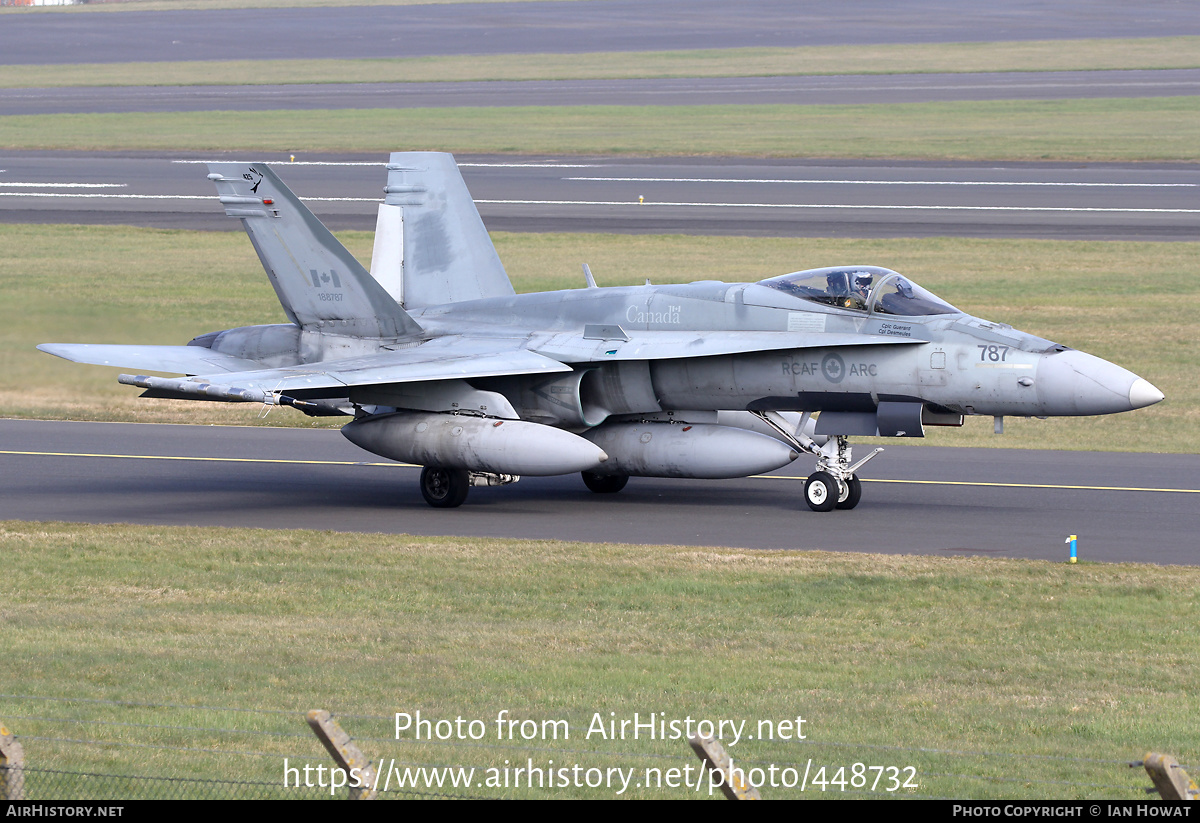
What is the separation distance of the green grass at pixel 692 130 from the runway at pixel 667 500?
3866 centimetres

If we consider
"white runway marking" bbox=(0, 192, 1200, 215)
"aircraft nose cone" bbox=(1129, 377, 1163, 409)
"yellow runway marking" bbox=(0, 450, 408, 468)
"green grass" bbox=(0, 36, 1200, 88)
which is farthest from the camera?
"green grass" bbox=(0, 36, 1200, 88)

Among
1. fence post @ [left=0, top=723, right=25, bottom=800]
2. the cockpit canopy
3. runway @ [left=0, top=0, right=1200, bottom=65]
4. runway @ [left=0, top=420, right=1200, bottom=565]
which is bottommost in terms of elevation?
runway @ [left=0, top=420, right=1200, bottom=565]

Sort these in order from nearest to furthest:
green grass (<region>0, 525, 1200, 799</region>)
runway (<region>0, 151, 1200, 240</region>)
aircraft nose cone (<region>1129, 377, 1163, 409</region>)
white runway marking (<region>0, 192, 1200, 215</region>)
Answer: green grass (<region>0, 525, 1200, 799</region>)
aircraft nose cone (<region>1129, 377, 1163, 409</region>)
runway (<region>0, 151, 1200, 240</region>)
white runway marking (<region>0, 192, 1200, 215</region>)

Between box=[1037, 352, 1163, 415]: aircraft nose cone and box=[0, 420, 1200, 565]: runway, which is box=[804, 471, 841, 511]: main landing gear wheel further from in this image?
box=[1037, 352, 1163, 415]: aircraft nose cone

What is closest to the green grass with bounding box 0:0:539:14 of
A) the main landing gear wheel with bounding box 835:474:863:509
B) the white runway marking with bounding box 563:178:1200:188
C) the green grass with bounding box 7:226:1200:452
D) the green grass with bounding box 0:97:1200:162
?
the green grass with bounding box 0:97:1200:162

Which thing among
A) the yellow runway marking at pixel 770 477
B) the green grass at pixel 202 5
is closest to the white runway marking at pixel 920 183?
the yellow runway marking at pixel 770 477

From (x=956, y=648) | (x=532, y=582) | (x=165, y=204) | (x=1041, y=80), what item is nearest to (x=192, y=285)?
(x=165, y=204)

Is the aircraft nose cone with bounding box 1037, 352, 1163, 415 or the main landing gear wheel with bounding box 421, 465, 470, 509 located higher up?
the aircraft nose cone with bounding box 1037, 352, 1163, 415

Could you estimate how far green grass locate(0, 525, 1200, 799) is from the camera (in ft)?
31.6

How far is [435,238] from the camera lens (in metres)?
22.4

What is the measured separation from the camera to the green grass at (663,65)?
88.8 m

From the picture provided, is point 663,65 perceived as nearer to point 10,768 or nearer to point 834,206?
point 834,206

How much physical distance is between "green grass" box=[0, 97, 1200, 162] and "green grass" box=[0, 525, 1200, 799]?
4562cm

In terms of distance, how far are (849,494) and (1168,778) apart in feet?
43.2
